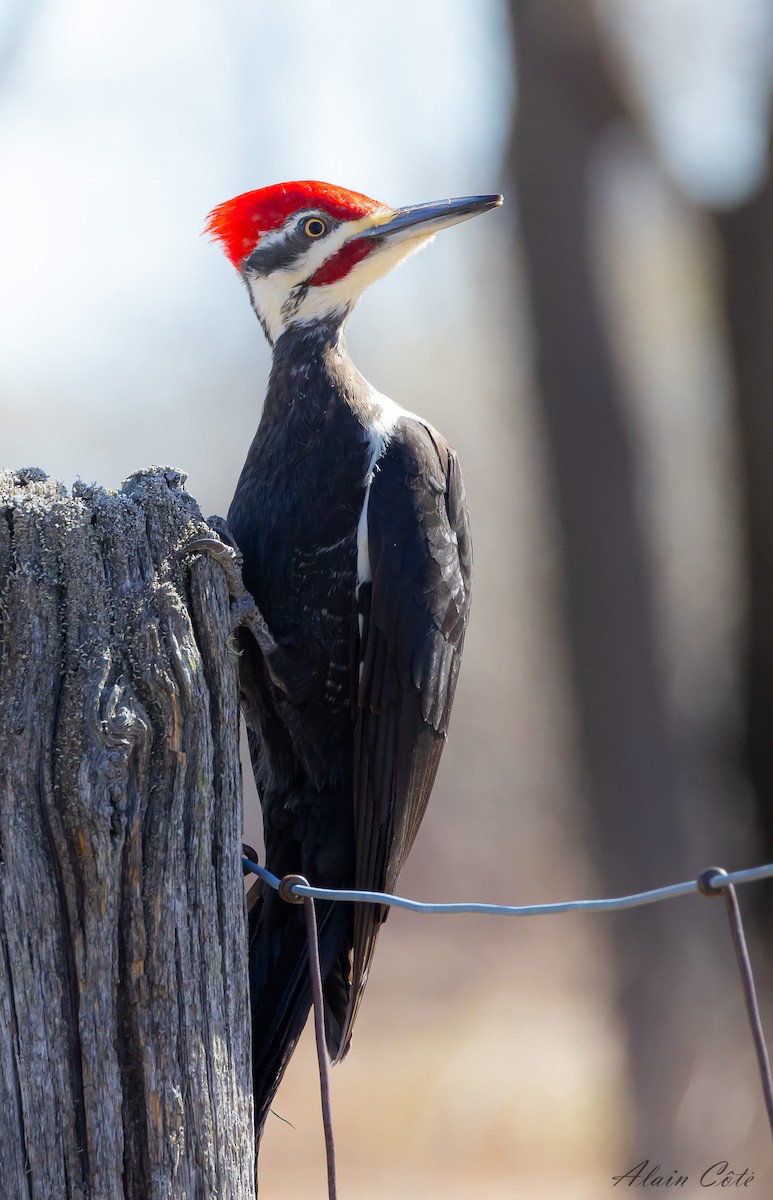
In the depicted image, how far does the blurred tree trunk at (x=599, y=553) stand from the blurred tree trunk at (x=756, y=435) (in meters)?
0.42

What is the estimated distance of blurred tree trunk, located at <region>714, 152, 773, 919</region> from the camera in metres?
5.55

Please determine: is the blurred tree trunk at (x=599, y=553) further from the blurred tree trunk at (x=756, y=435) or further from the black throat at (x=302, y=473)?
the black throat at (x=302, y=473)

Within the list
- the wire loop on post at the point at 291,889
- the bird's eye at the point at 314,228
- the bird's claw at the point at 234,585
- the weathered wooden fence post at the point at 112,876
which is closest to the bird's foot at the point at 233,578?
the bird's claw at the point at 234,585

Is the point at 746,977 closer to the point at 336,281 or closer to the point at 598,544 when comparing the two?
the point at 336,281

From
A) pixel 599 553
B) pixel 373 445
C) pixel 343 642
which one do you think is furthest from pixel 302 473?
pixel 599 553

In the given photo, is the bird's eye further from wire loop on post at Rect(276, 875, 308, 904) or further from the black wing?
wire loop on post at Rect(276, 875, 308, 904)

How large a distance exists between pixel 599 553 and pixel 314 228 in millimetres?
2947

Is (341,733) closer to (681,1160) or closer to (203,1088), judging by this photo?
(203,1088)

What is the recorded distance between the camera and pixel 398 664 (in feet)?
8.50

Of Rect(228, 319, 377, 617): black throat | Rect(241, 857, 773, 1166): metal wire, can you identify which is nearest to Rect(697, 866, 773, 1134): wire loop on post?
Rect(241, 857, 773, 1166): metal wire

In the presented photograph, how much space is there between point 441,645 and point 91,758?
1.22m

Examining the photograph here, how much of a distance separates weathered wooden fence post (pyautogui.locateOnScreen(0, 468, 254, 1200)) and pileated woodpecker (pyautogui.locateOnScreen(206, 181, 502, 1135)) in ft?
2.31

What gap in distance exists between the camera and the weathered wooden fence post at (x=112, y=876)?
5.01 feet

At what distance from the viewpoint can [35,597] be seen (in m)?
1.66
